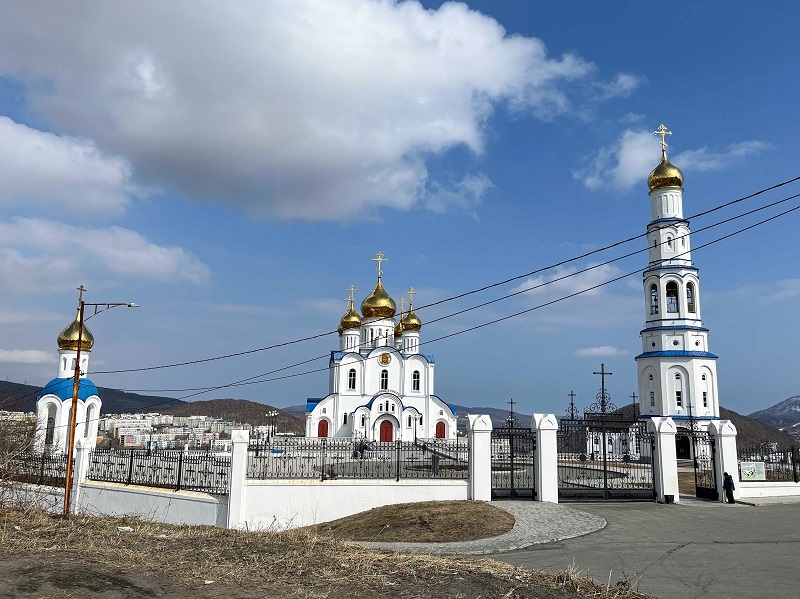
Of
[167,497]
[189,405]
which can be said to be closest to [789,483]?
[167,497]

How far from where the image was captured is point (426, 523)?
1359 cm

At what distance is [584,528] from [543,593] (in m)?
7.04

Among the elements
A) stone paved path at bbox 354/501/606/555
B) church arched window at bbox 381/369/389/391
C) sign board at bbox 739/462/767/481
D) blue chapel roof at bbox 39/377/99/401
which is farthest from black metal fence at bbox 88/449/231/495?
church arched window at bbox 381/369/389/391

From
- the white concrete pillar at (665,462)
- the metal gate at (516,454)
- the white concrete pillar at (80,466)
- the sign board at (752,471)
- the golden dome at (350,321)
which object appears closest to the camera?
the metal gate at (516,454)

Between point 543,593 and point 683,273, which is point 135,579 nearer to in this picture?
point 543,593

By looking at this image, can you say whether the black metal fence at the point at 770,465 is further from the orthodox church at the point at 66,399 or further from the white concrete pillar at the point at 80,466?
the orthodox church at the point at 66,399

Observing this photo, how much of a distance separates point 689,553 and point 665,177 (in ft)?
102

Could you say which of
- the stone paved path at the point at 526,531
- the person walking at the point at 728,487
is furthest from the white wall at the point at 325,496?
the person walking at the point at 728,487

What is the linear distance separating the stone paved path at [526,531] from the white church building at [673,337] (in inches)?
886

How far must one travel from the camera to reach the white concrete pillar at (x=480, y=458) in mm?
16484

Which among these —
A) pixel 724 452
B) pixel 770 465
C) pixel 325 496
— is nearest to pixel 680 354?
pixel 770 465

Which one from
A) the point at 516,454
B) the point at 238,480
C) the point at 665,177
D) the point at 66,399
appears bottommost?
the point at 238,480

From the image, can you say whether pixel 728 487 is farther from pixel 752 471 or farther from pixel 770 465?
pixel 770 465

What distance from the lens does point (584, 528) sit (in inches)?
518
